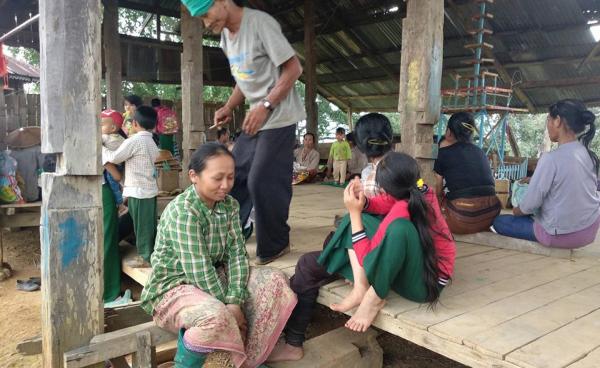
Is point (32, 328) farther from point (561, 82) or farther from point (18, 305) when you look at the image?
point (561, 82)

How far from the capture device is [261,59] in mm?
2531

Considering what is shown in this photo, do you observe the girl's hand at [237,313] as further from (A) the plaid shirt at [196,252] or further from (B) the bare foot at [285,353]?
(B) the bare foot at [285,353]

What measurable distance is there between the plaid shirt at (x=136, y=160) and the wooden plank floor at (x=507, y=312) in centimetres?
58

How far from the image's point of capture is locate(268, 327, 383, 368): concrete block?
2193 mm

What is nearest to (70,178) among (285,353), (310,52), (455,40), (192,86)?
(285,353)

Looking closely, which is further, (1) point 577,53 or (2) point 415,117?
(1) point 577,53

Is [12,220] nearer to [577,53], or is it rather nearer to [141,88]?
[577,53]

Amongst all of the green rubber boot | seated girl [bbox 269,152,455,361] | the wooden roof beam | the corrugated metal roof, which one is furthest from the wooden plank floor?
the corrugated metal roof

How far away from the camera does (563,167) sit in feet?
8.98

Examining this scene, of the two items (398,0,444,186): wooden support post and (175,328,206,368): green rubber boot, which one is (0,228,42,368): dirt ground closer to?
(175,328,206,368): green rubber boot

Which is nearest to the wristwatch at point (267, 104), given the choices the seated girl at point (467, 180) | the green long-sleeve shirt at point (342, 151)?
the seated girl at point (467, 180)

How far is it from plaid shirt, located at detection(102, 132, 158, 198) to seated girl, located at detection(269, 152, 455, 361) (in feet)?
4.85

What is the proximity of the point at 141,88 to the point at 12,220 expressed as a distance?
11.9 metres

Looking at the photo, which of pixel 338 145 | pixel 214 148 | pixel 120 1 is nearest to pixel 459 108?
pixel 338 145
